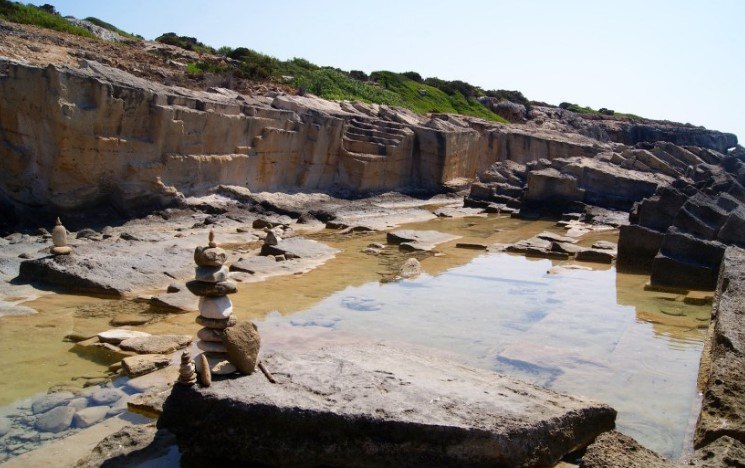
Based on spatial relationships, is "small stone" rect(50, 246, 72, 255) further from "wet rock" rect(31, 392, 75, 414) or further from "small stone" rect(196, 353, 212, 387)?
"small stone" rect(196, 353, 212, 387)

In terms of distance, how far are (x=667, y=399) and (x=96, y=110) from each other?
11276 millimetres

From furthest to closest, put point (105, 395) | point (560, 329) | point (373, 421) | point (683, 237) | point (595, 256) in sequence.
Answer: point (595, 256) < point (683, 237) < point (560, 329) < point (105, 395) < point (373, 421)

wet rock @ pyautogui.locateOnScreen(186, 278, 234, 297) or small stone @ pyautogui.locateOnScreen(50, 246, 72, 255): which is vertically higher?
wet rock @ pyautogui.locateOnScreen(186, 278, 234, 297)

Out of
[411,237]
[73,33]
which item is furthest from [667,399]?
[73,33]

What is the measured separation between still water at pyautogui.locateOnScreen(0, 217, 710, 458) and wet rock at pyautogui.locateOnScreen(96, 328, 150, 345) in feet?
1.11

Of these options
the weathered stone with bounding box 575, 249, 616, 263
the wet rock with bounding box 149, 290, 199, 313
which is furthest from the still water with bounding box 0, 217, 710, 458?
the weathered stone with bounding box 575, 249, 616, 263

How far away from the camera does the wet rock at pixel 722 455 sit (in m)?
3.50

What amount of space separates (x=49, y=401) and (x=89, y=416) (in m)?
0.49

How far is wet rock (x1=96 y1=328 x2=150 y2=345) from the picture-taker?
6789mm

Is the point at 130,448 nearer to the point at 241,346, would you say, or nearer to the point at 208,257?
the point at 241,346

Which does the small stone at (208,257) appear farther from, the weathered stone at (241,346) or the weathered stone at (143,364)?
the weathered stone at (143,364)

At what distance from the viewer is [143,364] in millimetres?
6047

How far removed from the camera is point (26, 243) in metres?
10.7

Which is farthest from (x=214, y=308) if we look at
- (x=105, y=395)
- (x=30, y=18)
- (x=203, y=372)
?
(x=30, y=18)
